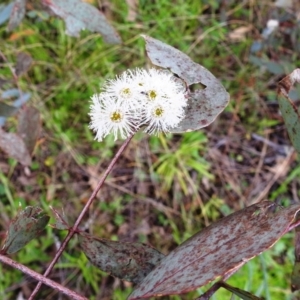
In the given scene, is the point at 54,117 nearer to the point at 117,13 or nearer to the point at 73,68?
the point at 73,68

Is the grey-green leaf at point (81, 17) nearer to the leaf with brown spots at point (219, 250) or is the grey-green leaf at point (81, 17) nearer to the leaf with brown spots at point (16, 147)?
the leaf with brown spots at point (16, 147)

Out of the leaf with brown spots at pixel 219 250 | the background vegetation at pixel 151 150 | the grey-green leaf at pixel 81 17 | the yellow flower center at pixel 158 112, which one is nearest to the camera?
the leaf with brown spots at pixel 219 250

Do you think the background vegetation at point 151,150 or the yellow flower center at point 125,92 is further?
the background vegetation at point 151,150

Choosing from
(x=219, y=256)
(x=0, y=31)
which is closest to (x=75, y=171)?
(x=0, y=31)

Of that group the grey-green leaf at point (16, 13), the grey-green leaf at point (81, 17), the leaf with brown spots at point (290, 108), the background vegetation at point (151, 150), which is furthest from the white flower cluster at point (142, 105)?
the background vegetation at point (151, 150)

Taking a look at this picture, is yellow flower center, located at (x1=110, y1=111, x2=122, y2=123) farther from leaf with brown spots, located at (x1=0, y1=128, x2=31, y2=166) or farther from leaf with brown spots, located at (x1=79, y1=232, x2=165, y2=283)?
leaf with brown spots, located at (x1=0, y1=128, x2=31, y2=166)

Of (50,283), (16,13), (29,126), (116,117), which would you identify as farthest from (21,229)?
(16,13)

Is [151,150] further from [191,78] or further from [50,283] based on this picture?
[50,283]
